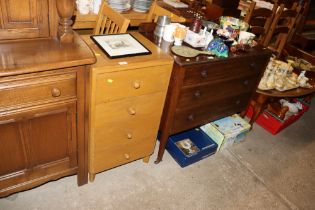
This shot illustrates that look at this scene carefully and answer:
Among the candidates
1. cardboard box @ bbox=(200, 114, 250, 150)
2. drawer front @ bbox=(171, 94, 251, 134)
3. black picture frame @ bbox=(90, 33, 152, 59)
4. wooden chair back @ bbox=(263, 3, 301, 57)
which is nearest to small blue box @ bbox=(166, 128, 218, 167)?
cardboard box @ bbox=(200, 114, 250, 150)

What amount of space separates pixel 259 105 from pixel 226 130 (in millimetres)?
437

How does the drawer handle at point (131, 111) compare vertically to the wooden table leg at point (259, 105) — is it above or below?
above

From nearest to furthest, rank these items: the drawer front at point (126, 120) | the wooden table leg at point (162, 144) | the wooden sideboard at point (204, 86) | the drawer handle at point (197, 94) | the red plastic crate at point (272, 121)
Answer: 1. the drawer front at point (126, 120)
2. the wooden sideboard at point (204, 86)
3. the drawer handle at point (197, 94)
4. the wooden table leg at point (162, 144)
5. the red plastic crate at point (272, 121)

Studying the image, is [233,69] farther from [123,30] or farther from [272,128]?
[272,128]

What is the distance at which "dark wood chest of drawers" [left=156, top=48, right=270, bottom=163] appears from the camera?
1502mm

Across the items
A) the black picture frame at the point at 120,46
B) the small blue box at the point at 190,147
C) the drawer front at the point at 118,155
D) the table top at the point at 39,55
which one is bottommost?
the small blue box at the point at 190,147

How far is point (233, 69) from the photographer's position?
171cm

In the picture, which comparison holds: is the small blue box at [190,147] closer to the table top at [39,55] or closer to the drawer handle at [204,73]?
the drawer handle at [204,73]

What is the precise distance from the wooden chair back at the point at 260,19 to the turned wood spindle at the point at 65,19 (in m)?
1.84

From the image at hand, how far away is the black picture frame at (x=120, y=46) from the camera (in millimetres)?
1315

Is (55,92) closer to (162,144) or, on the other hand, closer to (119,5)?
(162,144)

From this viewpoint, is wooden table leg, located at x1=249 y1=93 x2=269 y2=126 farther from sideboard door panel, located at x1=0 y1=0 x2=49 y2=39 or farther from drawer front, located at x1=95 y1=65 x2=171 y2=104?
sideboard door panel, located at x1=0 y1=0 x2=49 y2=39

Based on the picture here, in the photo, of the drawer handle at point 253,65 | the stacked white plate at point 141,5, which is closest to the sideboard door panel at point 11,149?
the stacked white plate at point 141,5

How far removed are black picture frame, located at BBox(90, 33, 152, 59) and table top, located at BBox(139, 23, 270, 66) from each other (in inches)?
6.1
